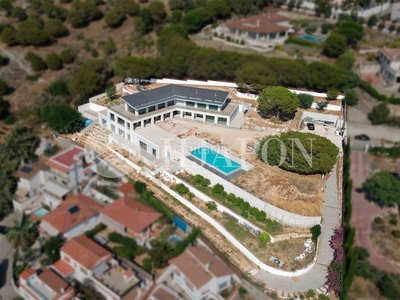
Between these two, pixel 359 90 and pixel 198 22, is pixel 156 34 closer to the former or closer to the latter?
pixel 198 22

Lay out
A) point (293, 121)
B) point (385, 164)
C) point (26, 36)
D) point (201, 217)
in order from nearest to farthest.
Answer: point (201, 217) < point (293, 121) < point (385, 164) < point (26, 36)

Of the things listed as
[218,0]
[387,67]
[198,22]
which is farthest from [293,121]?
[218,0]

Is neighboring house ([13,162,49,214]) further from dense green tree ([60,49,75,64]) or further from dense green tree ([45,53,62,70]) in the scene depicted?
dense green tree ([60,49,75,64])

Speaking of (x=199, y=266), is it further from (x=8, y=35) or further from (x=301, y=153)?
(x=8, y=35)

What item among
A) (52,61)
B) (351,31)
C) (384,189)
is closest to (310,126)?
(384,189)

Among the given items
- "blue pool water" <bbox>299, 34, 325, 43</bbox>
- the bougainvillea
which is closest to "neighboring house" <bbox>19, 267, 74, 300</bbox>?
the bougainvillea

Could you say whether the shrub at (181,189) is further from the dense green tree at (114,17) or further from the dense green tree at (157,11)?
the dense green tree at (157,11)
